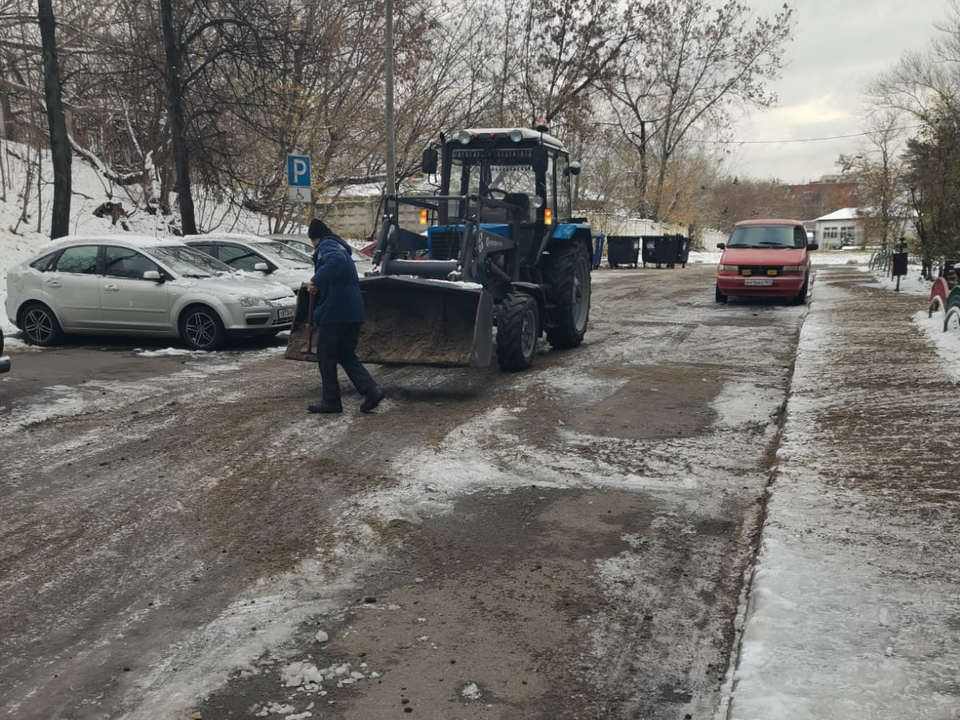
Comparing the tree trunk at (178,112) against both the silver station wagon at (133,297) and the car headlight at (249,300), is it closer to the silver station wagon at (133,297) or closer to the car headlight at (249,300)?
the silver station wagon at (133,297)

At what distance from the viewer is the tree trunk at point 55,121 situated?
17.9 meters

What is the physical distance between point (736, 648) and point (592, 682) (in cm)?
65

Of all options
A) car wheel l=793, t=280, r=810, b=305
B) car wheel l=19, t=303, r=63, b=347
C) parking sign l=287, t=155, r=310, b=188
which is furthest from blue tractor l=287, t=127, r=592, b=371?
car wheel l=793, t=280, r=810, b=305

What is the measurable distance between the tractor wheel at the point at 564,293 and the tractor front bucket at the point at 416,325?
2.53 meters

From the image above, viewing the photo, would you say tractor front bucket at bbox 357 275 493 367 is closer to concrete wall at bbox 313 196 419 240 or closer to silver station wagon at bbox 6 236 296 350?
silver station wagon at bbox 6 236 296 350

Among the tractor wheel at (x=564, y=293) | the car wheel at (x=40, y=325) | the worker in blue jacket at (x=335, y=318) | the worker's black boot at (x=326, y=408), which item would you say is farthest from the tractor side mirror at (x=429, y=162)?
the car wheel at (x=40, y=325)

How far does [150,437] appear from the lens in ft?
24.7

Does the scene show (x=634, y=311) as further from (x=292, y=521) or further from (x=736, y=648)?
(x=736, y=648)

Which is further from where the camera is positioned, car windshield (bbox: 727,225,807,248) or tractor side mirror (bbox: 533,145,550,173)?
car windshield (bbox: 727,225,807,248)

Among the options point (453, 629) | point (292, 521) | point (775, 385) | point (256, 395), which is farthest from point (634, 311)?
point (453, 629)

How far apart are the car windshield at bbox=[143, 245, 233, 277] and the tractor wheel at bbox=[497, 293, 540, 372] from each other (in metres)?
5.08

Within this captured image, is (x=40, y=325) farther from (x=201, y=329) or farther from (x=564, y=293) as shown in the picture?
(x=564, y=293)

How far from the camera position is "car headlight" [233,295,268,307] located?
1245 centimetres

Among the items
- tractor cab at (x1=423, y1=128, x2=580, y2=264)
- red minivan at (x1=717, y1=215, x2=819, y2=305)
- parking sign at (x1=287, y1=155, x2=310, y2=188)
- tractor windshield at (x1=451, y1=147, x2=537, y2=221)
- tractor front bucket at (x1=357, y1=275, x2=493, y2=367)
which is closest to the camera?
tractor front bucket at (x1=357, y1=275, x2=493, y2=367)
